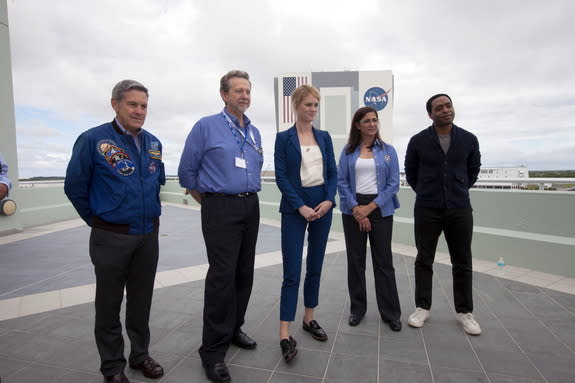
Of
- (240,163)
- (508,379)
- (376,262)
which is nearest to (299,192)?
(240,163)

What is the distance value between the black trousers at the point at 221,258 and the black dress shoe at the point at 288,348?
0.39 metres

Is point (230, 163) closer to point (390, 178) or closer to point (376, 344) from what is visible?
point (390, 178)

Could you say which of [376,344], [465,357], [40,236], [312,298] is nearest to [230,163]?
[312,298]

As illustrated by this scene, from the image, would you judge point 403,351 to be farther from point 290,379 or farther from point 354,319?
point 290,379

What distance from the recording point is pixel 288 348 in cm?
219

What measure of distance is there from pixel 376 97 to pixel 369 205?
57.1 feet

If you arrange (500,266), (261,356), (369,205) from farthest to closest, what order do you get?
1. (500,266)
2. (369,205)
3. (261,356)

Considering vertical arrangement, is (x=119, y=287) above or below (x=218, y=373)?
above

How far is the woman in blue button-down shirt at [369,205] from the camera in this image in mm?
2631

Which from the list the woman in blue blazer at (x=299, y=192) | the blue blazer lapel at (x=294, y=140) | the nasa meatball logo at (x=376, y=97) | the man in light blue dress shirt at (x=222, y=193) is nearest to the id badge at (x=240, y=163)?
the man in light blue dress shirt at (x=222, y=193)

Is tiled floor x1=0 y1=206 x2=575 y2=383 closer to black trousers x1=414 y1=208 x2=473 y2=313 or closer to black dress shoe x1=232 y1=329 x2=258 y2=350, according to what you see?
black dress shoe x1=232 y1=329 x2=258 y2=350

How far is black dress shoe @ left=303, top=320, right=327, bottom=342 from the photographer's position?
244 cm

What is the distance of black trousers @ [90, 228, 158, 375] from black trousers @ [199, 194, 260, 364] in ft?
1.22

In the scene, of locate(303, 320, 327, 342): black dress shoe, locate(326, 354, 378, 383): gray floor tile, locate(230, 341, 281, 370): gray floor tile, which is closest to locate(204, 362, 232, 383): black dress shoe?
locate(230, 341, 281, 370): gray floor tile
